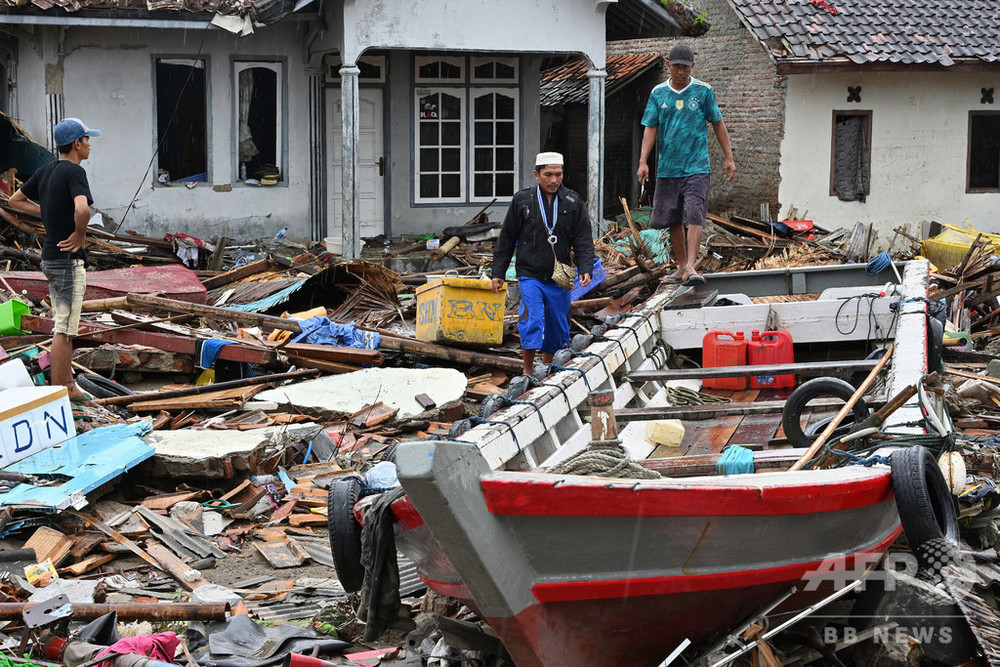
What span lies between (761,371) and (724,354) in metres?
0.93

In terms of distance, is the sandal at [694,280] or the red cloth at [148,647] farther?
the sandal at [694,280]

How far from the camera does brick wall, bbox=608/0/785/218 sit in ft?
63.5

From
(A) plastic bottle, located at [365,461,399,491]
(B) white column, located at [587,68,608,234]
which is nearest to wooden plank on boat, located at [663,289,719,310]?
(A) plastic bottle, located at [365,461,399,491]

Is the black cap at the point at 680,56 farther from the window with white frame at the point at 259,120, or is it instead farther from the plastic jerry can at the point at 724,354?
the window with white frame at the point at 259,120

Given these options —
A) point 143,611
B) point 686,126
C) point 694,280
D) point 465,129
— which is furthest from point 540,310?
point 465,129

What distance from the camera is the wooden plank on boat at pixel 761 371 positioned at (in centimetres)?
793

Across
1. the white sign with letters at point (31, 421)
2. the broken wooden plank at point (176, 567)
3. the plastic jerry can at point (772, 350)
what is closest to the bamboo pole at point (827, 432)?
the plastic jerry can at point (772, 350)

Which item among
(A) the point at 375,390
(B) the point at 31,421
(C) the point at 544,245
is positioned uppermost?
(C) the point at 544,245

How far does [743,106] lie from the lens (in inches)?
783

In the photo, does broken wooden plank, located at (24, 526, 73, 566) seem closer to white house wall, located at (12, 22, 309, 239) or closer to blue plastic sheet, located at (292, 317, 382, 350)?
blue plastic sheet, located at (292, 317, 382, 350)

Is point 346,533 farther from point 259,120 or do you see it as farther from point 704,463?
point 259,120

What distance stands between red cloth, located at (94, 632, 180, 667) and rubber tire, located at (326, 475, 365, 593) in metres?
0.82

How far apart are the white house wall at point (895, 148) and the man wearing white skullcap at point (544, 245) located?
1098 cm

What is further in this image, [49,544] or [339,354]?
[339,354]
